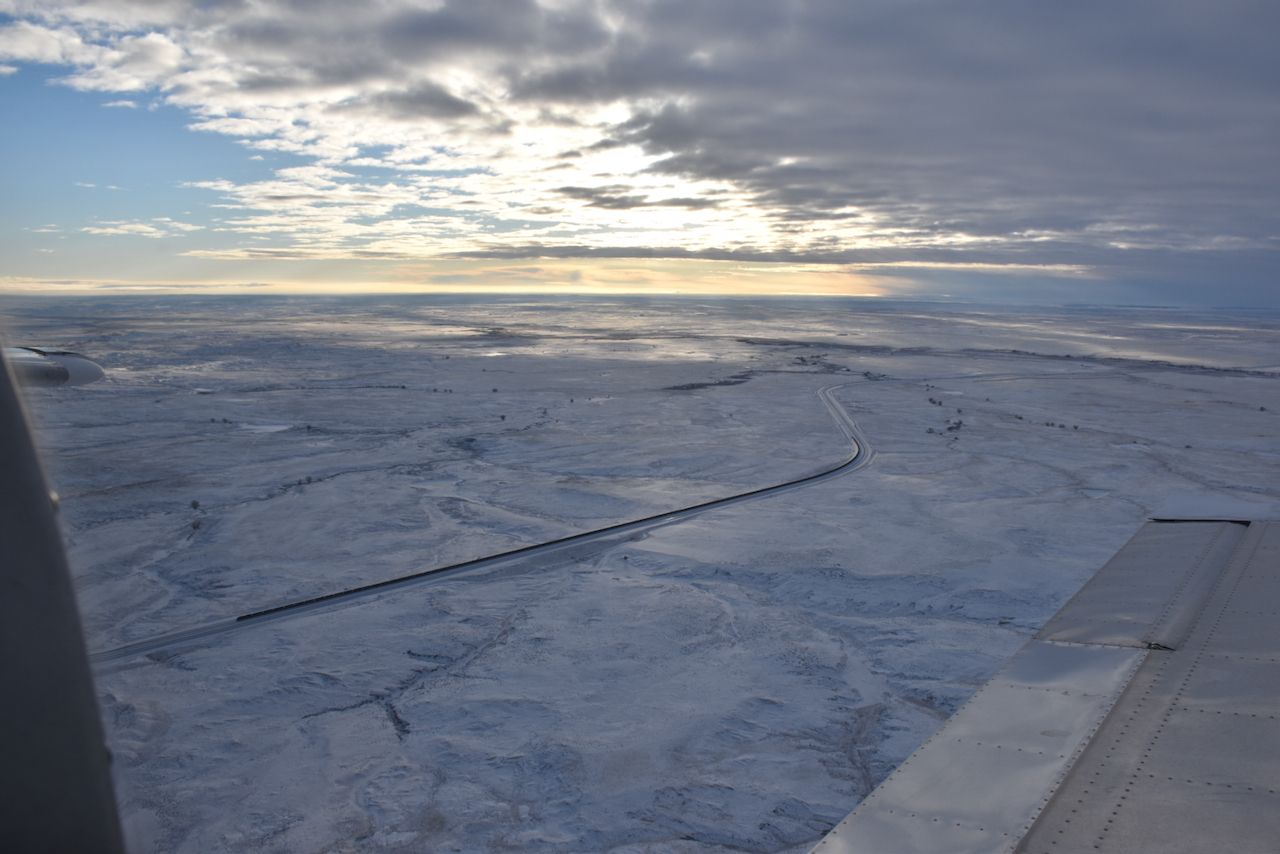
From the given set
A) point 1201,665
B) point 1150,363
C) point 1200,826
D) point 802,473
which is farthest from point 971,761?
point 1150,363

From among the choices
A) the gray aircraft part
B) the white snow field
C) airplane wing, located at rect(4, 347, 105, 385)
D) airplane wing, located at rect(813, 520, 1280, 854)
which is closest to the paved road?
the white snow field

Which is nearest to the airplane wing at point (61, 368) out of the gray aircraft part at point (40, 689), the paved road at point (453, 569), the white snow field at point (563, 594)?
the white snow field at point (563, 594)

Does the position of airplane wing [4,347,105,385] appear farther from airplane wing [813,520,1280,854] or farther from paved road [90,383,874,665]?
airplane wing [813,520,1280,854]

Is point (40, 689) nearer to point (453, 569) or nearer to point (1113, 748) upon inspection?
point (1113, 748)

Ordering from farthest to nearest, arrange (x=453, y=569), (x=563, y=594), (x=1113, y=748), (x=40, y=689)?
(x=453, y=569), (x=563, y=594), (x=1113, y=748), (x=40, y=689)

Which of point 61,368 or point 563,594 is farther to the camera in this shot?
point 563,594

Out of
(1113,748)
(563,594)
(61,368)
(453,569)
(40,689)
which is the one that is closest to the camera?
(40,689)

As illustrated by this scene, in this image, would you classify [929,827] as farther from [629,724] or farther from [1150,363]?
[1150,363]

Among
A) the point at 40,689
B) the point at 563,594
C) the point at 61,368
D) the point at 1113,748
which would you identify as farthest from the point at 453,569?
the point at 40,689
